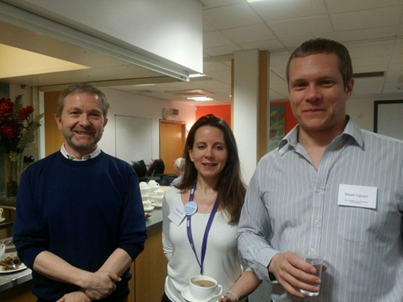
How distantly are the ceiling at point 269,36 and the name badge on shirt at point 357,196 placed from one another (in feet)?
5.40

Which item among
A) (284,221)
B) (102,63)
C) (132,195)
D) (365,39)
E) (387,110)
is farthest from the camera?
(387,110)

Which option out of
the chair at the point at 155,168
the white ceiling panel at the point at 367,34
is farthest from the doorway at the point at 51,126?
the chair at the point at 155,168

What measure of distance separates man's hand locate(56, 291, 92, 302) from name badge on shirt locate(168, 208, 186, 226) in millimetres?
493

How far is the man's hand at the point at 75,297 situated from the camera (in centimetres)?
121

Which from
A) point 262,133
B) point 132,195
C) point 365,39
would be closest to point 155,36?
point 132,195

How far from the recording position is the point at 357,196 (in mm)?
963

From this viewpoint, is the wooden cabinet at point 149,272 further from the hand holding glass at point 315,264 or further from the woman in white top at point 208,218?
the hand holding glass at point 315,264

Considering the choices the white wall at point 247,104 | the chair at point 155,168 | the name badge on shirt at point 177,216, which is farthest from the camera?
the chair at point 155,168

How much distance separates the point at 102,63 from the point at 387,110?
8.93 m

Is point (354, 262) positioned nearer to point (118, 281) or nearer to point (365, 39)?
point (118, 281)

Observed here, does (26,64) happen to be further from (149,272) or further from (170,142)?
(170,142)

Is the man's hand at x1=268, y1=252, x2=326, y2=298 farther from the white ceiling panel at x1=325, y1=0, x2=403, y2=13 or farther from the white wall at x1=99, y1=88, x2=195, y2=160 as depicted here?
the white wall at x1=99, y1=88, x2=195, y2=160

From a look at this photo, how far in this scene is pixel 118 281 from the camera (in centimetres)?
133

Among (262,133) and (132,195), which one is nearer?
(132,195)
